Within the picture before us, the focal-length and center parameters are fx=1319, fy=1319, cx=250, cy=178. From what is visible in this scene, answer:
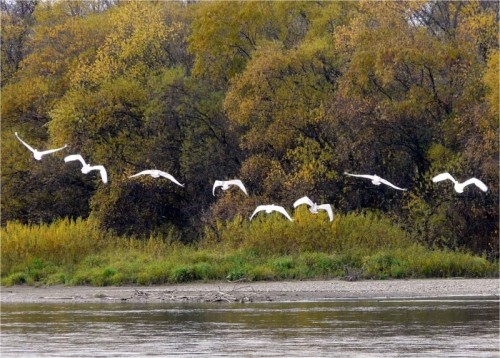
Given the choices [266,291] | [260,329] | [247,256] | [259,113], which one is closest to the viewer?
[260,329]

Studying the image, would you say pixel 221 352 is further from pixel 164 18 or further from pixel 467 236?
pixel 164 18

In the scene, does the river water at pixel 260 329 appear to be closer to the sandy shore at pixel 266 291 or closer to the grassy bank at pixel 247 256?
the sandy shore at pixel 266 291

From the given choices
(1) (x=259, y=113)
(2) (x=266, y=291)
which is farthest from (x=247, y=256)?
(1) (x=259, y=113)

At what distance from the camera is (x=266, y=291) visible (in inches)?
1328

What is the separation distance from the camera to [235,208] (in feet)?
139

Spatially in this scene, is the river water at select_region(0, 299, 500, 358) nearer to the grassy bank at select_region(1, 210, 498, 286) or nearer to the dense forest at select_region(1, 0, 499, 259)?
the grassy bank at select_region(1, 210, 498, 286)

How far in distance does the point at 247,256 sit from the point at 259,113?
8.68 meters

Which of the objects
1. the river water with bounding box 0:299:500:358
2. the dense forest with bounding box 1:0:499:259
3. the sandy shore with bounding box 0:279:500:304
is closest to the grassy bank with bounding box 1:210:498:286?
the sandy shore with bounding box 0:279:500:304

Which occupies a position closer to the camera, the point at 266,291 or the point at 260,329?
the point at 260,329

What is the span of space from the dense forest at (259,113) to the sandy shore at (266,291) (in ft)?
16.9

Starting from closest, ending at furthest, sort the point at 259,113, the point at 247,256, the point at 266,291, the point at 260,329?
1. the point at 260,329
2. the point at 266,291
3. the point at 247,256
4. the point at 259,113

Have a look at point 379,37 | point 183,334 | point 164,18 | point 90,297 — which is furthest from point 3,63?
point 183,334

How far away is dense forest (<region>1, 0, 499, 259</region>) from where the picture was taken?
41.8 metres

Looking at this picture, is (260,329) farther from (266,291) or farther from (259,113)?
(259,113)
